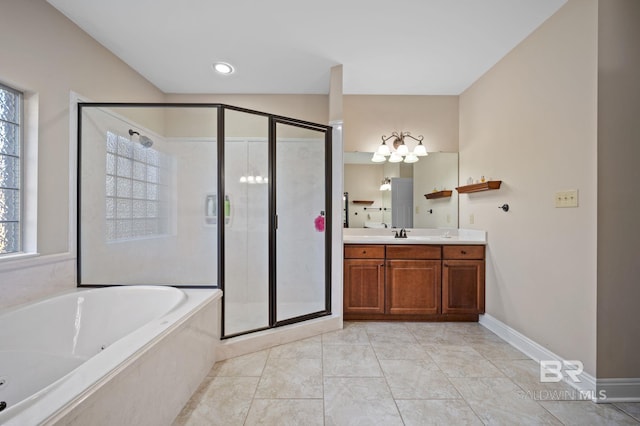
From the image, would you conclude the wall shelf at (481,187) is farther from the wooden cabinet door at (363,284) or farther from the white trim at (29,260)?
the white trim at (29,260)

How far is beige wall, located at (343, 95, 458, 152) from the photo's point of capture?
10.4 ft

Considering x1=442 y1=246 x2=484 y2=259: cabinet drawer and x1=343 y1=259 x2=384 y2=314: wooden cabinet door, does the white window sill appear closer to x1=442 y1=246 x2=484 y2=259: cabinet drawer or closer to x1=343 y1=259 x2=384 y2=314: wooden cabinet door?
x1=343 y1=259 x2=384 y2=314: wooden cabinet door

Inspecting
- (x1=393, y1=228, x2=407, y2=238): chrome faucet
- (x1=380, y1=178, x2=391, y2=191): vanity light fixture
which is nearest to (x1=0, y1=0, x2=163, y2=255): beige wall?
(x1=380, y1=178, x2=391, y2=191): vanity light fixture

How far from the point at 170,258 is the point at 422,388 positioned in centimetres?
218

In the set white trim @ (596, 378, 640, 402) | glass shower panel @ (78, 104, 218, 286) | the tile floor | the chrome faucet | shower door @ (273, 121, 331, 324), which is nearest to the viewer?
the tile floor

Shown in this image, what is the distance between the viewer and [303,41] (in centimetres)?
223

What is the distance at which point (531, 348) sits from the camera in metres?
2.08

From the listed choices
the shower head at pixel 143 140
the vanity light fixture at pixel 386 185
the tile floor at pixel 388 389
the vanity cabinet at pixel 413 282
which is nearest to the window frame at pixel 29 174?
the shower head at pixel 143 140

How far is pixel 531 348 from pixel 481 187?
4.50ft

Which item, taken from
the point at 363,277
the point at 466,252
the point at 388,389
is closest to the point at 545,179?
the point at 466,252

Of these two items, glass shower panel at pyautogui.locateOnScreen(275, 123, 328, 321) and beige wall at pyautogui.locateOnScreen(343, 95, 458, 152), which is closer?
glass shower panel at pyautogui.locateOnScreen(275, 123, 328, 321)

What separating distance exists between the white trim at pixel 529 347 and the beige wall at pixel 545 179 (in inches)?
1.8

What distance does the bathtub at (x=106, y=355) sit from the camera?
2.84 ft

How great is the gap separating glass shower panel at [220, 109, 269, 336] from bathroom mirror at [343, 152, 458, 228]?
3.46 ft
